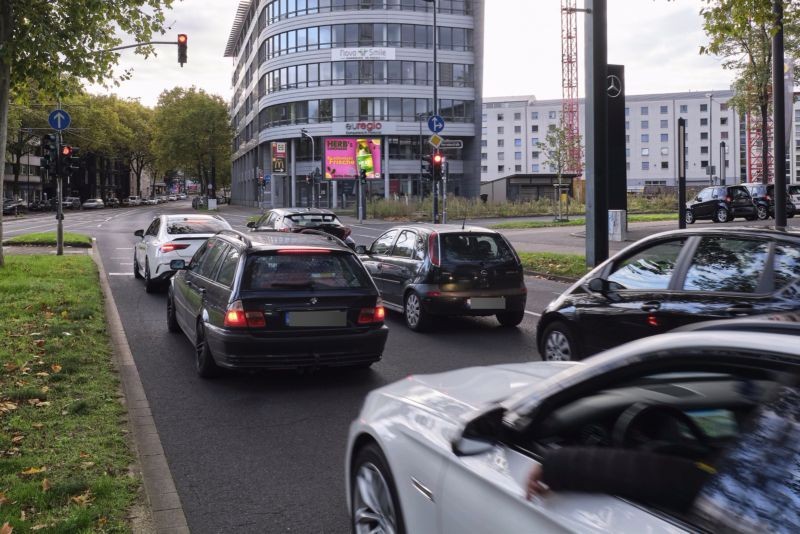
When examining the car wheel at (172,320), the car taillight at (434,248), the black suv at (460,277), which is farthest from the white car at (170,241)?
the car taillight at (434,248)

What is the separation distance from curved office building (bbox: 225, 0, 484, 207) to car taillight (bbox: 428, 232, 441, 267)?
Answer: 54.4 meters

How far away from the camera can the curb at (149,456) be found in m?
4.05

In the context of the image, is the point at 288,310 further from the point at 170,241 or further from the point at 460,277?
the point at 170,241

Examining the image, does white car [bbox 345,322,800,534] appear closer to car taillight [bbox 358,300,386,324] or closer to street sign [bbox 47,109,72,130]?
car taillight [bbox 358,300,386,324]

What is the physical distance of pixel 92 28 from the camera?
16.3 metres

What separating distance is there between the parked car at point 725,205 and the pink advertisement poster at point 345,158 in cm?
3493

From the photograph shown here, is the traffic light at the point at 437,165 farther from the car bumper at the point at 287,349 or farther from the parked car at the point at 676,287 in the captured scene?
the car bumper at the point at 287,349

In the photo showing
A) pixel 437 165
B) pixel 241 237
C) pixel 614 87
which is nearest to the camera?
pixel 241 237

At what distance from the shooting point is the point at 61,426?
5484 mm

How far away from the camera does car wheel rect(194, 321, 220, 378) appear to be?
A: 738cm

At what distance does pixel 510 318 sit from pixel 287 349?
4.69 metres

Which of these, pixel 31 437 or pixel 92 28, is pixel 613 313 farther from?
pixel 92 28

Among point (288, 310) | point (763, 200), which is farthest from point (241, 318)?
point (763, 200)

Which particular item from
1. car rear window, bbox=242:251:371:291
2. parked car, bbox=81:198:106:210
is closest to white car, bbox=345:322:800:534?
car rear window, bbox=242:251:371:291
